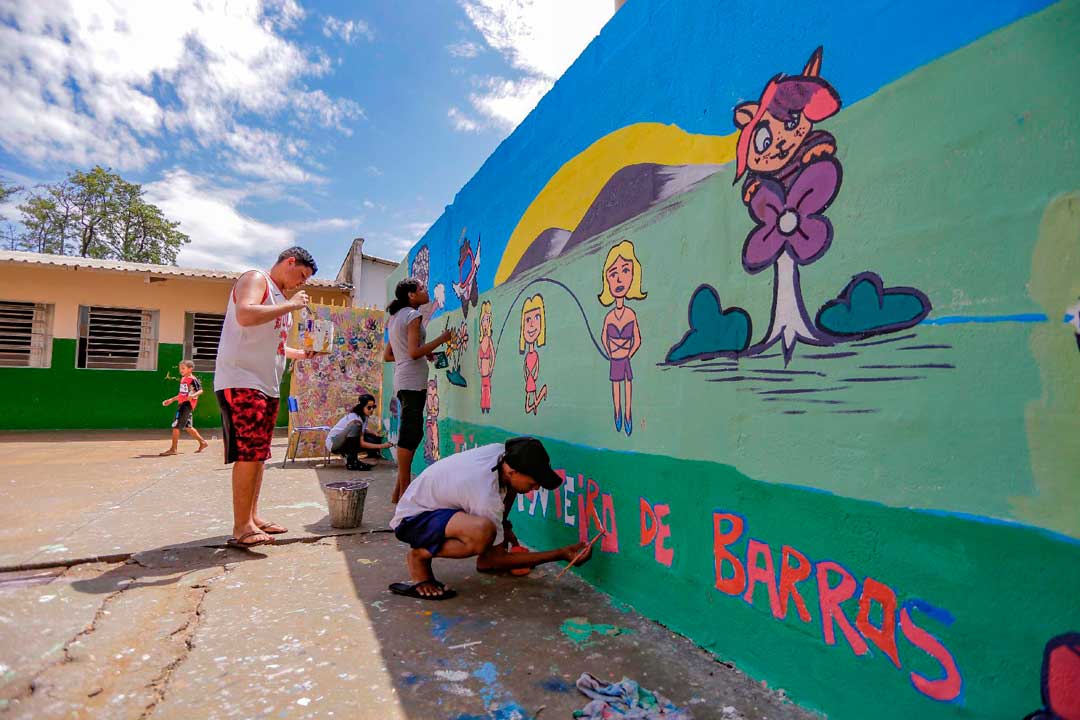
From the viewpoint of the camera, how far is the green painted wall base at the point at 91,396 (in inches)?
447

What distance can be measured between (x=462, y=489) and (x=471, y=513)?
122 mm

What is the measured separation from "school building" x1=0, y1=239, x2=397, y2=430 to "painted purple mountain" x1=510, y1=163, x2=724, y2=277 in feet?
29.4

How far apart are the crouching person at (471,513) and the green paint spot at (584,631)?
344mm

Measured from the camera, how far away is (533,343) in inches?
144

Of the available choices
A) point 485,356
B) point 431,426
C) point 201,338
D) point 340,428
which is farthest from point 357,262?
point 485,356

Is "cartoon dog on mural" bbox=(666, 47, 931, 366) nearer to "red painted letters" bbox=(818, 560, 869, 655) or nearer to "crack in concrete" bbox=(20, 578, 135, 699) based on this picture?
"red painted letters" bbox=(818, 560, 869, 655)

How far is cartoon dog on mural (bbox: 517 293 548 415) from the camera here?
3.54 metres

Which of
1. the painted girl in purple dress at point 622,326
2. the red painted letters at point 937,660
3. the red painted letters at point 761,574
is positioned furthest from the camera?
the painted girl in purple dress at point 622,326

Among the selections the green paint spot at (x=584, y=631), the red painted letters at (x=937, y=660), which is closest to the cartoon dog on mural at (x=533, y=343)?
the green paint spot at (x=584, y=631)

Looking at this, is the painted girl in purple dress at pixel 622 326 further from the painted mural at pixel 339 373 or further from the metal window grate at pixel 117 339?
the metal window grate at pixel 117 339

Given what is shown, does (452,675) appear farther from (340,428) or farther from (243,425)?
(340,428)

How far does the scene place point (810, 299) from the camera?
5.82 ft

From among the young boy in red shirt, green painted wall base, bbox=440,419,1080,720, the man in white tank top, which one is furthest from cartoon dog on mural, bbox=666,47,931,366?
the young boy in red shirt

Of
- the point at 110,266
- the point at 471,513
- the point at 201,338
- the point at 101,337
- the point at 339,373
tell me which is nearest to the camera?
the point at 471,513
